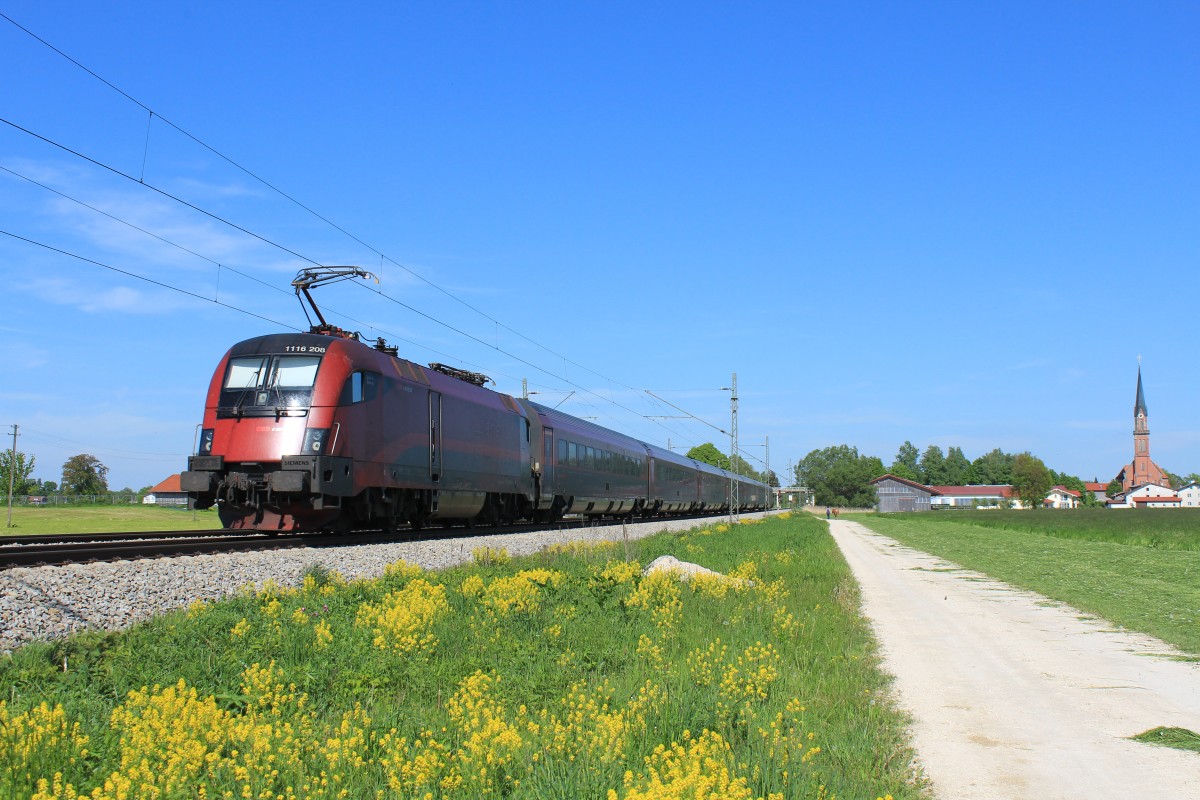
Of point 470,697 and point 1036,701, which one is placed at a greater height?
point 470,697

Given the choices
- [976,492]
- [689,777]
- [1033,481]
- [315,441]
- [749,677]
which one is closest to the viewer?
[689,777]

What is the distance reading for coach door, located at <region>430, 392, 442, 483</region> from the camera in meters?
21.9

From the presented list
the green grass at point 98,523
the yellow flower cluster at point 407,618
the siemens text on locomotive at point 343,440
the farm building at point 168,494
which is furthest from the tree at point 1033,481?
the yellow flower cluster at point 407,618

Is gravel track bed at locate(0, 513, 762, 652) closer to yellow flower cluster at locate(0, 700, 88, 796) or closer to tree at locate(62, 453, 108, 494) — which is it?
yellow flower cluster at locate(0, 700, 88, 796)

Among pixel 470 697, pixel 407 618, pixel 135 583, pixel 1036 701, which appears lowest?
pixel 1036 701

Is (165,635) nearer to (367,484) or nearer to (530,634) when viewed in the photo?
(530,634)

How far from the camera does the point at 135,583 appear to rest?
10.5 meters

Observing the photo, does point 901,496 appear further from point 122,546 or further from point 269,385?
point 122,546

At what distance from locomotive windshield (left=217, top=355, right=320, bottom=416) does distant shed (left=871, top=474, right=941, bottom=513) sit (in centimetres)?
14995

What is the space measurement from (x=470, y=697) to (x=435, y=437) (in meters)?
16.1

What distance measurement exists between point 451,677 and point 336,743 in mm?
2370

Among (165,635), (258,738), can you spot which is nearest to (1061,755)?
(258,738)

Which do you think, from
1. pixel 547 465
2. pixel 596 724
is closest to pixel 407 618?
pixel 596 724

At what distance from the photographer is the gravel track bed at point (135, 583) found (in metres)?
8.52
